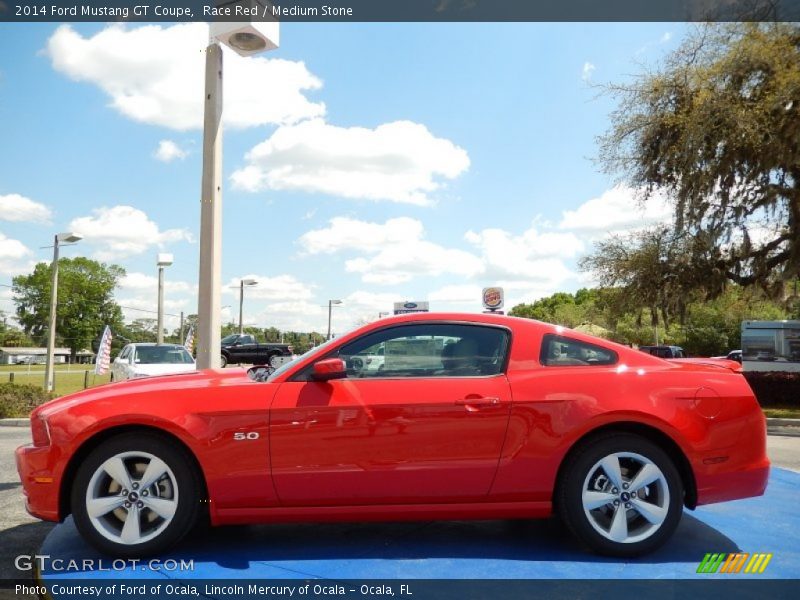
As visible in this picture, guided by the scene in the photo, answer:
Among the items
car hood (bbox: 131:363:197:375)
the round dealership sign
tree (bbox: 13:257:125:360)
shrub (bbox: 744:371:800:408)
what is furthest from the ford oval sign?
tree (bbox: 13:257:125:360)

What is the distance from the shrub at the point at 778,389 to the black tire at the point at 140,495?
19681 millimetres

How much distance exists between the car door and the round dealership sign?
8.91 m

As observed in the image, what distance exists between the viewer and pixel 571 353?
4.29 meters

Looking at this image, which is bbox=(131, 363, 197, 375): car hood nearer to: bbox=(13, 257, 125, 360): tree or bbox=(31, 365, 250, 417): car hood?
bbox=(31, 365, 250, 417): car hood

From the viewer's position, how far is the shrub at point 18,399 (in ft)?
46.6

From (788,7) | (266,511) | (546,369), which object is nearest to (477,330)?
(546,369)

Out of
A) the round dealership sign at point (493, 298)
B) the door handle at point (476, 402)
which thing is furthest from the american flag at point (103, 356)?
the door handle at point (476, 402)

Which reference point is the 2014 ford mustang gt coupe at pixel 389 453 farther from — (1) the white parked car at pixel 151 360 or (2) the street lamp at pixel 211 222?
(1) the white parked car at pixel 151 360

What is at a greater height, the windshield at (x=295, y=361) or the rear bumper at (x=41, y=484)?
Result: the windshield at (x=295, y=361)

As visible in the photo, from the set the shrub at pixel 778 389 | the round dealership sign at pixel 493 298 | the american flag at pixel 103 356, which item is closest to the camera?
the round dealership sign at pixel 493 298

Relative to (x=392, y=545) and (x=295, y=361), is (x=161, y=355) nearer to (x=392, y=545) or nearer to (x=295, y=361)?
(x=295, y=361)

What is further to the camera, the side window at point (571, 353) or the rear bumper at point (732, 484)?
the side window at point (571, 353)

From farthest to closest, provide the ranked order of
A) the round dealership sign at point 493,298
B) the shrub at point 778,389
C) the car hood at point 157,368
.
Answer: the shrub at point 778,389 < the car hood at point 157,368 < the round dealership sign at point 493,298

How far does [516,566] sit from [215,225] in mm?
5126
